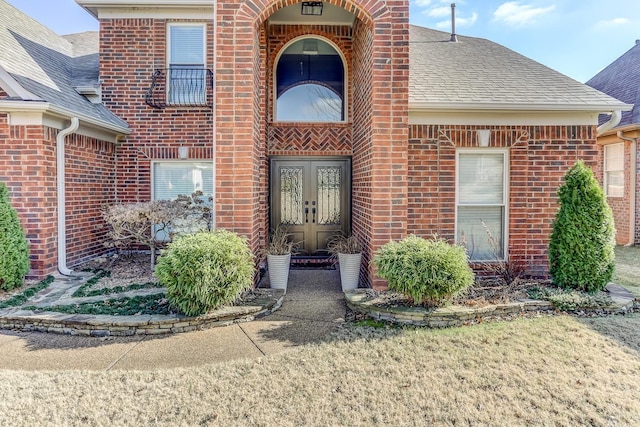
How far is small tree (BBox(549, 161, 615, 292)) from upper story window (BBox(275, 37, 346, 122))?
4.28 meters

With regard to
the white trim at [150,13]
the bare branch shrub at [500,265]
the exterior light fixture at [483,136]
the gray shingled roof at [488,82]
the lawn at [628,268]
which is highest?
the white trim at [150,13]

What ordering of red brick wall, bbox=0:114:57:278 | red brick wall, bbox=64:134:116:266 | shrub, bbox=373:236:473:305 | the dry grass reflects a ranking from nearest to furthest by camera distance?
1. the dry grass
2. shrub, bbox=373:236:473:305
3. red brick wall, bbox=0:114:57:278
4. red brick wall, bbox=64:134:116:266

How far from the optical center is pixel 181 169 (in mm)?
8445

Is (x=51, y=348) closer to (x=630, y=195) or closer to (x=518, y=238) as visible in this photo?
(x=518, y=238)

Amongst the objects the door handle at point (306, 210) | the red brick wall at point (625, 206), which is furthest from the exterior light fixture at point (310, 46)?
the red brick wall at point (625, 206)

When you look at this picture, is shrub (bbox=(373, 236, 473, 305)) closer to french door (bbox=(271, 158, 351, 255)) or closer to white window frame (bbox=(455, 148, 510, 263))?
white window frame (bbox=(455, 148, 510, 263))

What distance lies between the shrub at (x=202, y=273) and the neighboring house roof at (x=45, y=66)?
145 inches

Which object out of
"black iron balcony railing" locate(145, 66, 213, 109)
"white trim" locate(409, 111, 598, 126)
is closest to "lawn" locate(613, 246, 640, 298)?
"white trim" locate(409, 111, 598, 126)

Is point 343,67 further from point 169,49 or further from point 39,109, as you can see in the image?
point 39,109

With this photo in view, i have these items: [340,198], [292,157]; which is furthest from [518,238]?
[292,157]

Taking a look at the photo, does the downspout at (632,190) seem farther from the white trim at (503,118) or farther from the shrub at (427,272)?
the shrub at (427,272)

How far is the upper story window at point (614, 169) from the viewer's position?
10732 millimetres

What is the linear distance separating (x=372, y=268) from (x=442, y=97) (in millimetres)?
3016

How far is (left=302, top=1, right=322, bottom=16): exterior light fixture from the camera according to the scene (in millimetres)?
6602
